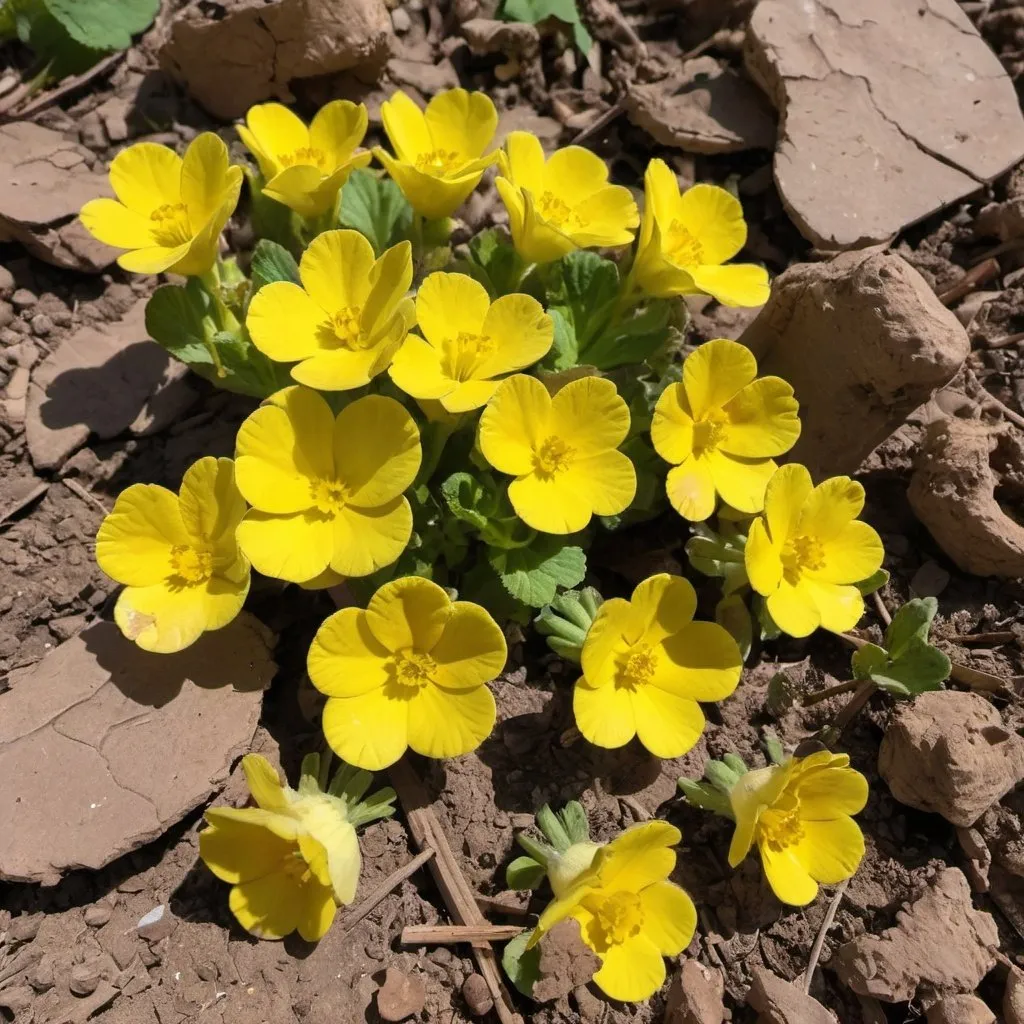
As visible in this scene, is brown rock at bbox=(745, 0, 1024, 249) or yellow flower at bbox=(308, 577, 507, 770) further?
brown rock at bbox=(745, 0, 1024, 249)

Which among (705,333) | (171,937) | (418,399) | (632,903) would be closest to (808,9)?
(705,333)

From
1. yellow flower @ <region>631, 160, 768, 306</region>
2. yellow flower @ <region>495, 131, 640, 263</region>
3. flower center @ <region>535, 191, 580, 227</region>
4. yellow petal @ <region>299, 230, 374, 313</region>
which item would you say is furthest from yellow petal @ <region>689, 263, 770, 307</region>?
yellow petal @ <region>299, 230, 374, 313</region>

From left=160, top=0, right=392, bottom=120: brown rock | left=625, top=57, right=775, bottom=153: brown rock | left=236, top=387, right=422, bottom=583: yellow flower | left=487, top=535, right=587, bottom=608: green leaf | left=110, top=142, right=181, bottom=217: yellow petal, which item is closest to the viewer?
left=236, top=387, right=422, bottom=583: yellow flower

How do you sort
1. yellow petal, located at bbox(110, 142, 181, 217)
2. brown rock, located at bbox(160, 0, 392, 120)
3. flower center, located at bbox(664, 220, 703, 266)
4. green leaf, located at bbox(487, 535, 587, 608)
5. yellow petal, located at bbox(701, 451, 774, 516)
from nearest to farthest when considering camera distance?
1. green leaf, located at bbox(487, 535, 587, 608)
2. yellow petal, located at bbox(701, 451, 774, 516)
3. yellow petal, located at bbox(110, 142, 181, 217)
4. flower center, located at bbox(664, 220, 703, 266)
5. brown rock, located at bbox(160, 0, 392, 120)

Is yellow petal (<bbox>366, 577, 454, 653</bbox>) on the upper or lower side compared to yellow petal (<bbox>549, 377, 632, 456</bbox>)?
lower

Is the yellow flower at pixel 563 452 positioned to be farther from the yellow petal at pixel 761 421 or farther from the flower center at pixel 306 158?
the flower center at pixel 306 158

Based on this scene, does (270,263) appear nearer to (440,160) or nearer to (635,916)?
(440,160)

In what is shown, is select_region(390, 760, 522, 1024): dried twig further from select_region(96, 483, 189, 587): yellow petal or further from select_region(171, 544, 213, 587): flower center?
select_region(96, 483, 189, 587): yellow petal

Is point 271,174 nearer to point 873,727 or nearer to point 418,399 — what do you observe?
point 418,399

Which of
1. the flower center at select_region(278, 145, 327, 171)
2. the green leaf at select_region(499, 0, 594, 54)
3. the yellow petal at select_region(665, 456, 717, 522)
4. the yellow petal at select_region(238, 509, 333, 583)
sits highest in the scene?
the green leaf at select_region(499, 0, 594, 54)
